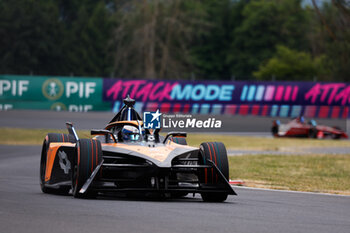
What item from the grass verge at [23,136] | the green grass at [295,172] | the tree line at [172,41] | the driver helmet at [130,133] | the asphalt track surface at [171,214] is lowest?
the grass verge at [23,136]

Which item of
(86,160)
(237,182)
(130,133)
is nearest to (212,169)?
(130,133)

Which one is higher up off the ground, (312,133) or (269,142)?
(312,133)

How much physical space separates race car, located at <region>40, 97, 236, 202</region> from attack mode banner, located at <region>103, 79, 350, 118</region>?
20678 millimetres

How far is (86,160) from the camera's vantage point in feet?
29.5

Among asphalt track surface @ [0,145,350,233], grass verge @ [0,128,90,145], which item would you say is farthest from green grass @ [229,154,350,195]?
grass verge @ [0,128,90,145]

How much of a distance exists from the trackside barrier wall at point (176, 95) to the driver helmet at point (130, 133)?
19.9m

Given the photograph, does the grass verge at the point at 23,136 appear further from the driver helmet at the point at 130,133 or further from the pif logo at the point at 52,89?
the driver helmet at the point at 130,133

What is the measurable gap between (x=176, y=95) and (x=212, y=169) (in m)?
Answer: 22.3

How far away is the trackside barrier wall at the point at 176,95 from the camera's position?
30719 millimetres

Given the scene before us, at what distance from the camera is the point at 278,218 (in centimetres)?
789

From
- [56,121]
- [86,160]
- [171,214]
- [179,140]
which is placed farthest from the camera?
[56,121]

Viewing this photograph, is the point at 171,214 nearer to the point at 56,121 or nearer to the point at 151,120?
the point at 151,120

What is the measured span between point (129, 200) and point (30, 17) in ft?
161

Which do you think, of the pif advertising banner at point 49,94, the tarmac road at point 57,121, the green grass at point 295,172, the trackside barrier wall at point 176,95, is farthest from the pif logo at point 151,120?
the pif advertising banner at point 49,94
